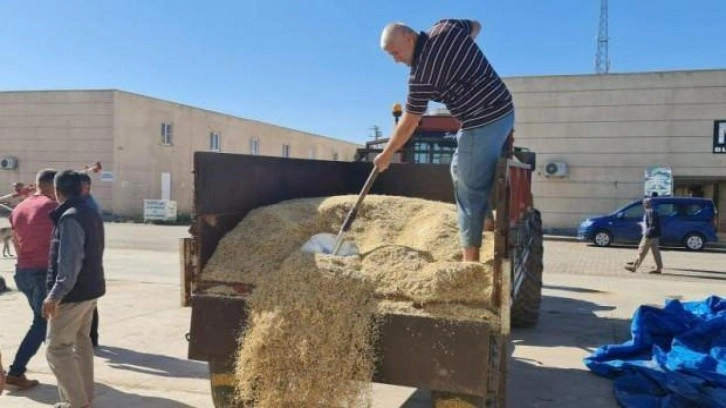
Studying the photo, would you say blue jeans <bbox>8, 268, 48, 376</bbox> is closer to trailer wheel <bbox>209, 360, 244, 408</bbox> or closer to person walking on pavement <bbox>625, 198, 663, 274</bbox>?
trailer wheel <bbox>209, 360, 244, 408</bbox>

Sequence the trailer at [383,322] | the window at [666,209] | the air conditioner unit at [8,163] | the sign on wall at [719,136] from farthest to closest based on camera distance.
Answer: the air conditioner unit at [8,163], the sign on wall at [719,136], the window at [666,209], the trailer at [383,322]

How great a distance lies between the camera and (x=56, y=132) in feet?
102

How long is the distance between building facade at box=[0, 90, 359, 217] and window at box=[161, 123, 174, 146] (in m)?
0.05

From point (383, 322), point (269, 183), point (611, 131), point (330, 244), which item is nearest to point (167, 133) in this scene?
point (611, 131)

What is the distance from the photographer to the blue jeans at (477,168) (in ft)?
11.7

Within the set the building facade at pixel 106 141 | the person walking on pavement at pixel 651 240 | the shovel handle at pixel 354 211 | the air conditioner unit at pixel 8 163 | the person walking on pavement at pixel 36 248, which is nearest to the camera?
the shovel handle at pixel 354 211

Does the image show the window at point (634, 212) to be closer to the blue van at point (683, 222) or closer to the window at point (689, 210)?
the blue van at point (683, 222)

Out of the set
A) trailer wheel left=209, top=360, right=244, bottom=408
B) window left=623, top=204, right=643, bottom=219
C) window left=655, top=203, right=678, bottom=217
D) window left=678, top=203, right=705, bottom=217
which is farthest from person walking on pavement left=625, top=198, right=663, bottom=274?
trailer wheel left=209, top=360, right=244, bottom=408

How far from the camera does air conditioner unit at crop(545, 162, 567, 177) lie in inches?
933

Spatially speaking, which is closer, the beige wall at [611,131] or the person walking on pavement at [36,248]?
the person walking on pavement at [36,248]

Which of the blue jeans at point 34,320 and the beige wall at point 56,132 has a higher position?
the beige wall at point 56,132

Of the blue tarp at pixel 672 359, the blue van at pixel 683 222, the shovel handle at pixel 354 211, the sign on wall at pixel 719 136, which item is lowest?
the blue tarp at pixel 672 359

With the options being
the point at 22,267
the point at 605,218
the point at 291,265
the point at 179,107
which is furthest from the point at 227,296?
the point at 179,107

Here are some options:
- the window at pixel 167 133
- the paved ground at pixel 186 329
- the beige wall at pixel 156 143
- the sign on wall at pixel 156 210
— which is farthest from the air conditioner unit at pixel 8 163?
the paved ground at pixel 186 329
